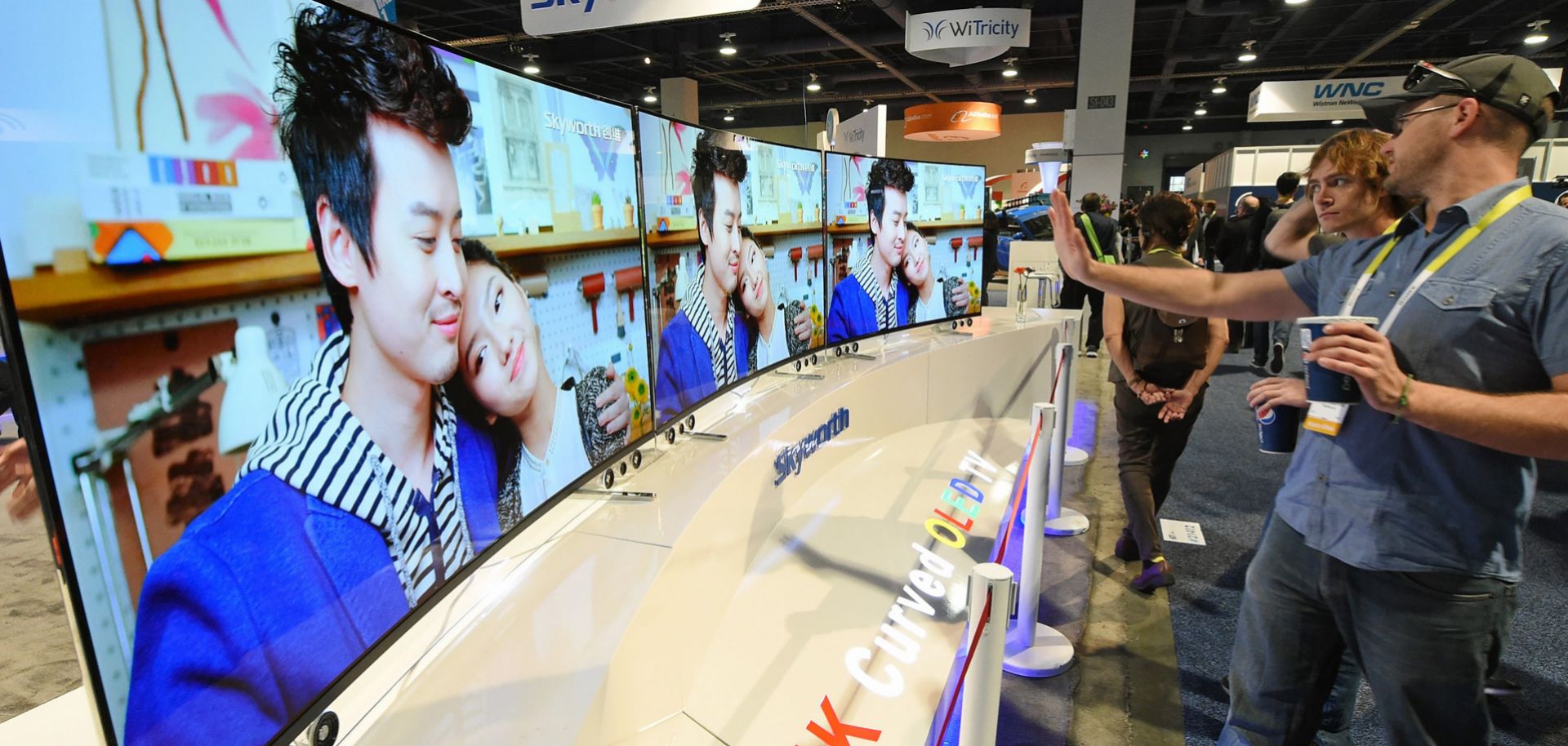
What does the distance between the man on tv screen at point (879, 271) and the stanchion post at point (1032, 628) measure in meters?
0.98

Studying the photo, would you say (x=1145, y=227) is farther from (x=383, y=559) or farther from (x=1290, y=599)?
(x=383, y=559)

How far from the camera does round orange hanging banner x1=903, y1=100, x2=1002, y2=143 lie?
15.2 m

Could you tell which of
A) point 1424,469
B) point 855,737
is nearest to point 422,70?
point 855,737

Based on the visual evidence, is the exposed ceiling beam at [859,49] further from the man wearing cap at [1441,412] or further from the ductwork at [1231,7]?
the man wearing cap at [1441,412]

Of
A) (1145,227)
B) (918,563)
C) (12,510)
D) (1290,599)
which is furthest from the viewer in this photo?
(1145,227)

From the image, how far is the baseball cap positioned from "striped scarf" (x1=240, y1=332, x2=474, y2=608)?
5.74ft

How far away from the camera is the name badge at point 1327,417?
132cm

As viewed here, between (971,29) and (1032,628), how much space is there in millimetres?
6380

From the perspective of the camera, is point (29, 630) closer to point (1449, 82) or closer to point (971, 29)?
point (1449, 82)

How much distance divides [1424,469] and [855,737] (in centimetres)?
110

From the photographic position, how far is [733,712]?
1233 millimetres

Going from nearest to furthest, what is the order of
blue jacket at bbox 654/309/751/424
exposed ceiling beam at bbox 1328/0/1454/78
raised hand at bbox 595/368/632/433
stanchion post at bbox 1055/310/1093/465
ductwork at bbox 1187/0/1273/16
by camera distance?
raised hand at bbox 595/368/632/433, blue jacket at bbox 654/309/751/424, stanchion post at bbox 1055/310/1093/465, ductwork at bbox 1187/0/1273/16, exposed ceiling beam at bbox 1328/0/1454/78

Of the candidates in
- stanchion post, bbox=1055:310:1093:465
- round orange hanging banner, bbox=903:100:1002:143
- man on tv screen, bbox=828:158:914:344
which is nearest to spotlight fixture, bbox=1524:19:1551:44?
round orange hanging banner, bbox=903:100:1002:143

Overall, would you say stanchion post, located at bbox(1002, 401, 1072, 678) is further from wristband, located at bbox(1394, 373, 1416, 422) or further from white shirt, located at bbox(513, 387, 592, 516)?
white shirt, located at bbox(513, 387, 592, 516)
